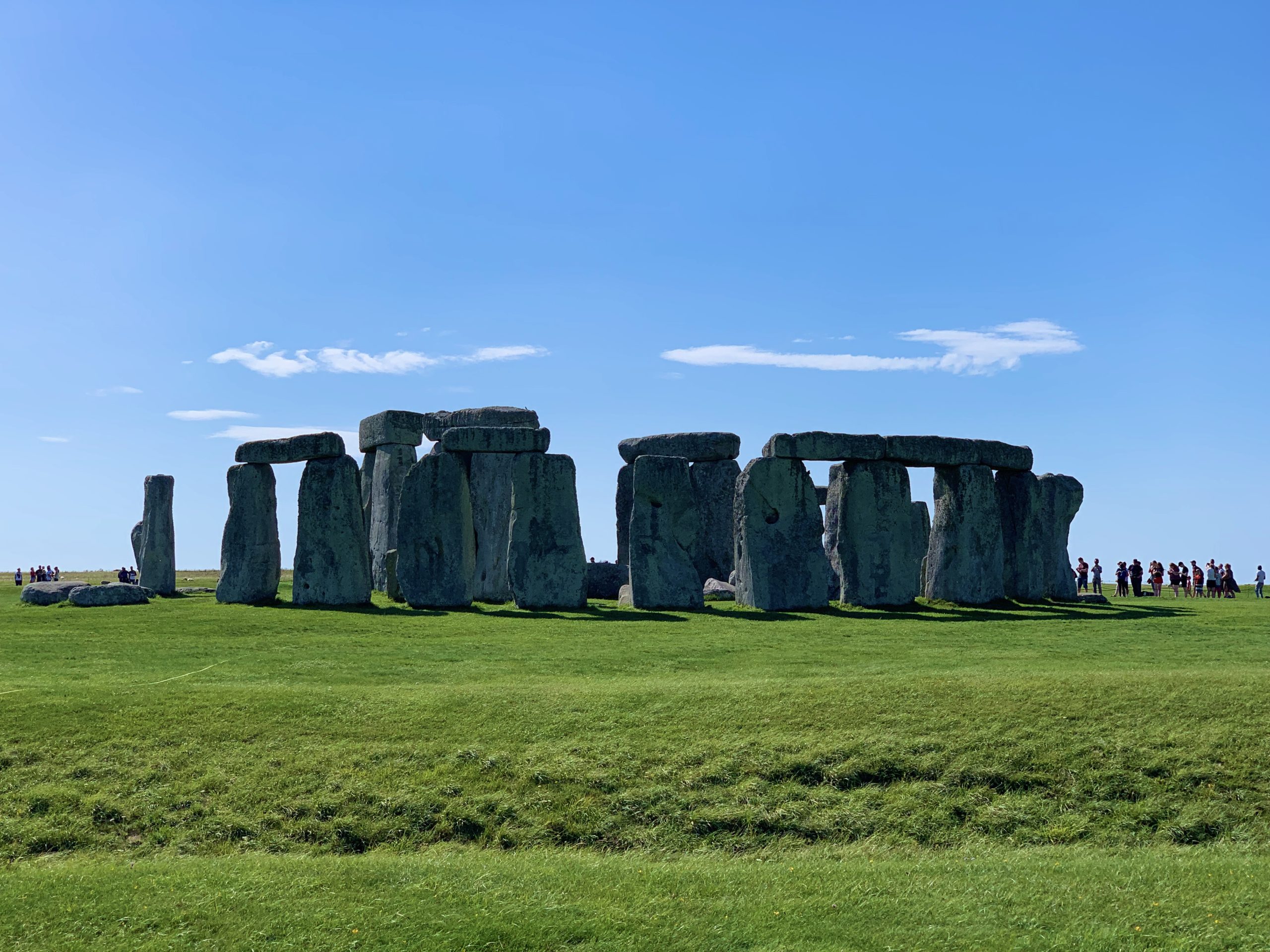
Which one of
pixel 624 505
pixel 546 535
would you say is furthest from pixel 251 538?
pixel 624 505

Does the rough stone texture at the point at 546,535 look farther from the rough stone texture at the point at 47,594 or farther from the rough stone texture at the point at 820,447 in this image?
the rough stone texture at the point at 47,594

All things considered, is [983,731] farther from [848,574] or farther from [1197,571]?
[1197,571]

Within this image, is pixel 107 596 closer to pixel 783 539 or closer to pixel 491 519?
pixel 491 519

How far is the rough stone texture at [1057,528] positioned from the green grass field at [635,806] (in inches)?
511

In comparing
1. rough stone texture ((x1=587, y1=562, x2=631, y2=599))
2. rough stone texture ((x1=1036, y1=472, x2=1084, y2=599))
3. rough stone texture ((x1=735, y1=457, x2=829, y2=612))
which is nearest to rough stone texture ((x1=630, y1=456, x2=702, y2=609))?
rough stone texture ((x1=735, y1=457, x2=829, y2=612))

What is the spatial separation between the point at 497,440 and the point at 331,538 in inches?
151

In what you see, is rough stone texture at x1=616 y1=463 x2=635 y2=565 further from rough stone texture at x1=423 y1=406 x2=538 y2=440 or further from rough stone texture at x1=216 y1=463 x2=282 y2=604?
rough stone texture at x1=216 y1=463 x2=282 y2=604

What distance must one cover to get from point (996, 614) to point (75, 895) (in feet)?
60.4

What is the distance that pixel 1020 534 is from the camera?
87.0ft

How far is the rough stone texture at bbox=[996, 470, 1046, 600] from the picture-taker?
86.8ft

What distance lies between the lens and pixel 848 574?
24.0 m

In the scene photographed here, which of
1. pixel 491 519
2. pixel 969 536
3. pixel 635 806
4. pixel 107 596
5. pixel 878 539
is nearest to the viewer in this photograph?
pixel 635 806

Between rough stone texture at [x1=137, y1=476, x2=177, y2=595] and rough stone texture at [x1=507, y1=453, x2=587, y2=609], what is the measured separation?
36.1 feet

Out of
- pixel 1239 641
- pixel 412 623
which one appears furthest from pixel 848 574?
pixel 412 623
